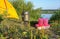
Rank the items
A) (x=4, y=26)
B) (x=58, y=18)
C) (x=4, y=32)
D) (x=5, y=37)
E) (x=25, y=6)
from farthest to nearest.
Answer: (x=25, y=6)
(x=58, y=18)
(x=4, y=26)
(x=4, y=32)
(x=5, y=37)

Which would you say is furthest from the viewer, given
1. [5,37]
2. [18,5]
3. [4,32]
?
[18,5]

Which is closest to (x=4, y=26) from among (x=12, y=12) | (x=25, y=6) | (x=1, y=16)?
(x=1, y=16)

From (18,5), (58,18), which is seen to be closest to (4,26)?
(58,18)

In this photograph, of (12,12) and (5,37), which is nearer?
(12,12)

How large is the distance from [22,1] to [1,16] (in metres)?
9.79

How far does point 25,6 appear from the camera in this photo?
13.3m

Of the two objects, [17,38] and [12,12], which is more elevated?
[12,12]

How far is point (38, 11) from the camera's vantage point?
14031 mm

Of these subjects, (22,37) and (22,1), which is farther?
(22,1)

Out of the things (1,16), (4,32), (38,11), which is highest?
(1,16)

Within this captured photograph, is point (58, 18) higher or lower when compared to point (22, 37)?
lower

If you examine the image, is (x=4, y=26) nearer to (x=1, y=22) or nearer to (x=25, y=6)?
(x=1, y=22)

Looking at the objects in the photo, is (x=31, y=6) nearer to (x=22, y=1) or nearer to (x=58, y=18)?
(x=22, y=1)

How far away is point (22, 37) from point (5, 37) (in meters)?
0.26
